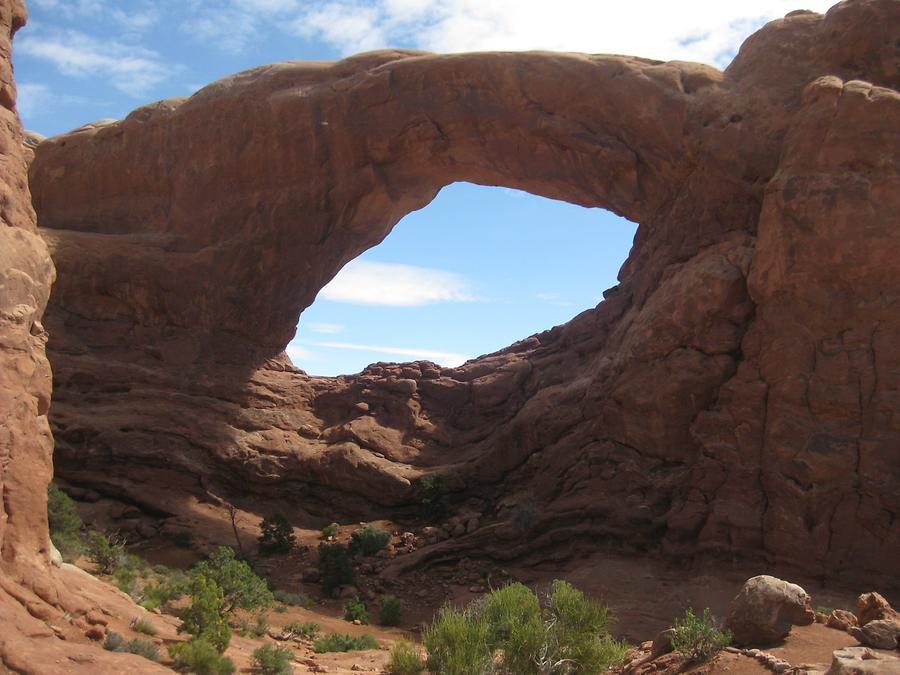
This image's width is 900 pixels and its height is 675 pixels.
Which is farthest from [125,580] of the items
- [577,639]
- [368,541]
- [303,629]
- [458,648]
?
[577,639]

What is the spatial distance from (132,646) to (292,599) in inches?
340

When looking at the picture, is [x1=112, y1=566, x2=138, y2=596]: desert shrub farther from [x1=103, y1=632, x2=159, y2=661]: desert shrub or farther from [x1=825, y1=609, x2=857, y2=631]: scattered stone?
[x1=825, y1=609, x2=857, y2=631]: scattered stone

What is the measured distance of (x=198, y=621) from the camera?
1081cm

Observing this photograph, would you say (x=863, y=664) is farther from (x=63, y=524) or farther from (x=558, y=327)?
(x=558, y=327)

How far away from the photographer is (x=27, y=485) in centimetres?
910

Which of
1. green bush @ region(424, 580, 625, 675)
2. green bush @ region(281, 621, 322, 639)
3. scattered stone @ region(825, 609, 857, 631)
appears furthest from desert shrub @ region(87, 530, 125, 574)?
scattered stone @ region(825, 609, 857, 631)

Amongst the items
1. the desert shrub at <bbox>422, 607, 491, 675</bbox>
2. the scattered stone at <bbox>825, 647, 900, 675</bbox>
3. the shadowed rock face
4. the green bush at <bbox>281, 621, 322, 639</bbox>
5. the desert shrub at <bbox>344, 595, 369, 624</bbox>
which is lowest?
the desert shrub at <bbox>344, 595, 369, 624</bbox>

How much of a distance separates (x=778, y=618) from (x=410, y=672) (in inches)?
178

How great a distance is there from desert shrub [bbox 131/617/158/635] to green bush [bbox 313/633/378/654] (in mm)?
4120

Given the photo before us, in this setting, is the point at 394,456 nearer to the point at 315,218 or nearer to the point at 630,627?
the point at 315,218

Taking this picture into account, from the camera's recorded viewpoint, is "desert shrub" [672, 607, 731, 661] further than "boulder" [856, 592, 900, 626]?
No

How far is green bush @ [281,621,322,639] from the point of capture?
14.9 metres

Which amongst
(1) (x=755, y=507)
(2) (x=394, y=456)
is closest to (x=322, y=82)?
(2) (x=394, y=456)

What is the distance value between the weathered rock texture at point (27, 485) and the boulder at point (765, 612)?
21.3 ft
